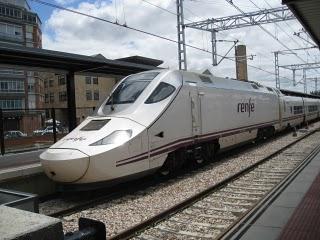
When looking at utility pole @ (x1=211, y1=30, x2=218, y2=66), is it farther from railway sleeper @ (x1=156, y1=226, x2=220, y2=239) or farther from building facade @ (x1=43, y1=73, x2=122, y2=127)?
building facade @ (x1=43, y1=73, x2=122, y2=127)

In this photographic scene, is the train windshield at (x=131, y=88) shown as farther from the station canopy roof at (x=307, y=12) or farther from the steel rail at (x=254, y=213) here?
the station canopy roof at (x=307, y=12)

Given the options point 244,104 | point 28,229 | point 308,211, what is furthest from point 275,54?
point 28,229

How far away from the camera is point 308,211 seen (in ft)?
24.2

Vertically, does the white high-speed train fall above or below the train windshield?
below

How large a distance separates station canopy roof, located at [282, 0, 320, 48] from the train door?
14.6 ft

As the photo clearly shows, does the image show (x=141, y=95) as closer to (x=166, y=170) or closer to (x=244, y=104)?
(x=166, y=170)

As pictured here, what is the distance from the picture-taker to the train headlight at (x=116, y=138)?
9.19 m

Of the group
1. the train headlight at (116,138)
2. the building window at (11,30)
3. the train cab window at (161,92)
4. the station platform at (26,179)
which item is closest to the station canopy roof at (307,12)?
the train cab window at (161,92)

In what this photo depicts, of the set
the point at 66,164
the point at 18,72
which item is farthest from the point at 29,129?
the point at 18,72

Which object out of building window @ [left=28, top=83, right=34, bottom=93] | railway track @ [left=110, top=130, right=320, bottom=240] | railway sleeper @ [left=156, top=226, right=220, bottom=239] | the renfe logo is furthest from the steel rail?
building window @ [left=28, top=83, right=34, bottom=93]

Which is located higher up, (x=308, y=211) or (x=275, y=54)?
(x=275, y=54)

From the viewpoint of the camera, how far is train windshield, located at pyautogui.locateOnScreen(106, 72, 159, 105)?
1117cm

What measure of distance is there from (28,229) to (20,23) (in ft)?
295

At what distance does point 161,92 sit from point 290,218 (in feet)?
17.1
